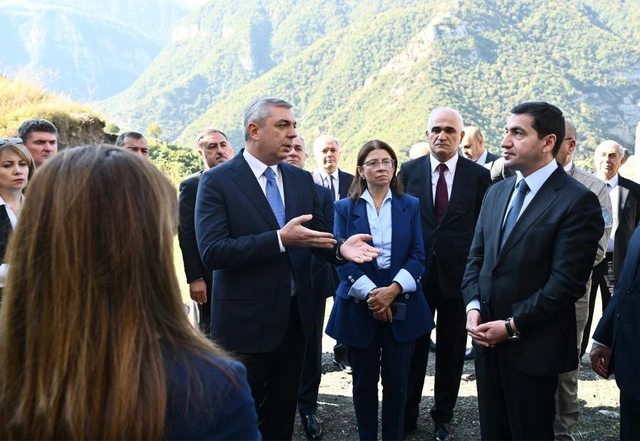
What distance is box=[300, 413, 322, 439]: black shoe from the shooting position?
16.1 feet

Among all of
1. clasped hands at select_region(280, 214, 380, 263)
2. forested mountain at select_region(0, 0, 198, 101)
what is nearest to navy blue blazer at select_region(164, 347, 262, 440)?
clasped hands at select_region(280, 214, 380, 263)

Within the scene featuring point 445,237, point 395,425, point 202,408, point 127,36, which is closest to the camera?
point 202,408

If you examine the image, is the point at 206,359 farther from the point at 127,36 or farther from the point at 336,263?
the point at 127,36

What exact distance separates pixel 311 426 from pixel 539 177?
8.65ft

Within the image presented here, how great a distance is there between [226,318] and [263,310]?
221 millimetres

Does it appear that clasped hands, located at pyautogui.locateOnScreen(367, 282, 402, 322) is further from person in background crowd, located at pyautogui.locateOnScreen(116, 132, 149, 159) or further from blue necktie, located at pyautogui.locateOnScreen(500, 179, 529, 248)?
person in background crowd, located at pyautogui.locateOnScreen(116, 132, 149, 159)

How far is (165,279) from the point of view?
1386 mm

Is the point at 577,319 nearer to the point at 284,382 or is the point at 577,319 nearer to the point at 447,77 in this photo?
the point at 284,382

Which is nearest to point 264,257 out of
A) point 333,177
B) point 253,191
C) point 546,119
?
point 253,191

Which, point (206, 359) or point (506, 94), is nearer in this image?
point (206, 359)

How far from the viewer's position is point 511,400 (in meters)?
3.39

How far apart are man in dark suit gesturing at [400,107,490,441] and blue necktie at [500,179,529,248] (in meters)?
1.45

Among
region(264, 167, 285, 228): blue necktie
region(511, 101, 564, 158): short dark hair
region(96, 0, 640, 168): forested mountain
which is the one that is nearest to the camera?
region(511, 101, 564, 158): short dark hair

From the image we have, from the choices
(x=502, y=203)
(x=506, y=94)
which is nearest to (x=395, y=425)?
(x=502, y=203)
